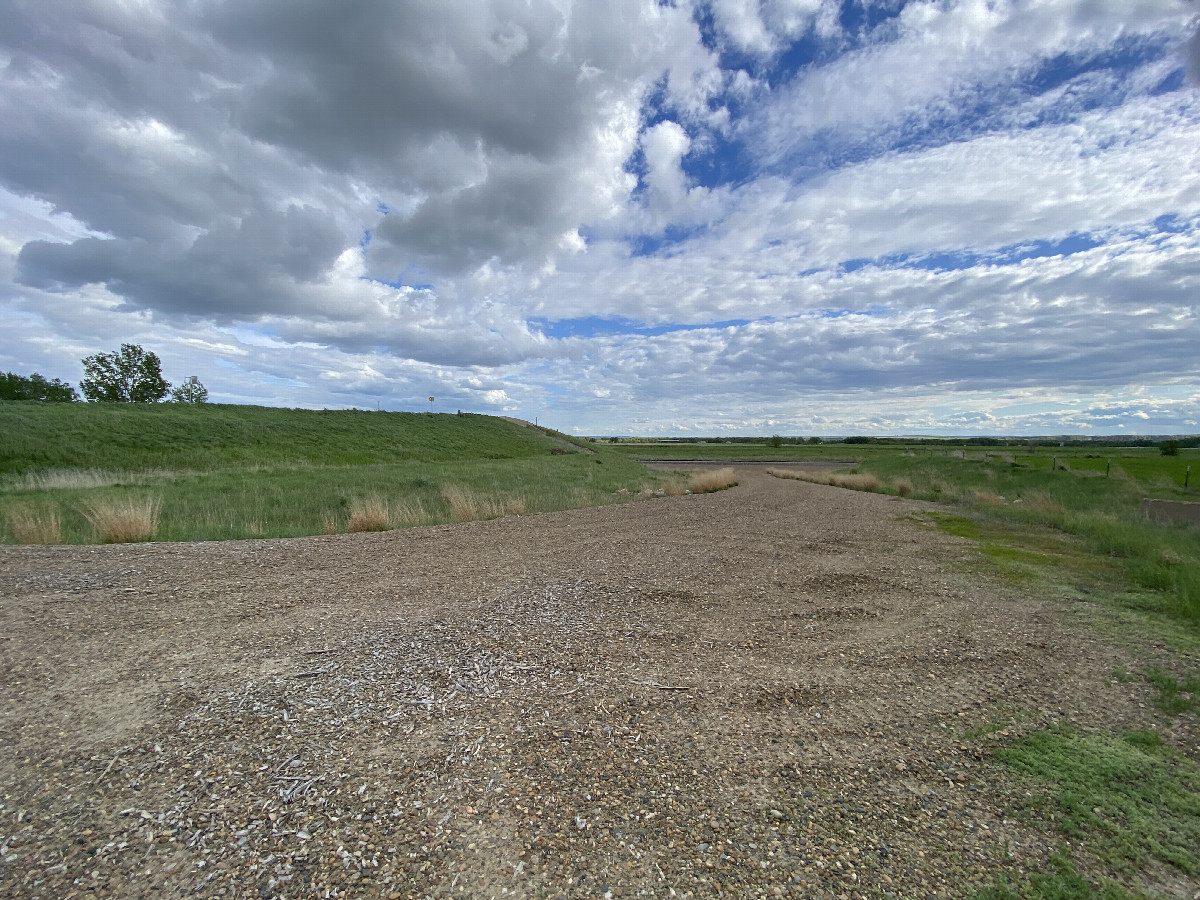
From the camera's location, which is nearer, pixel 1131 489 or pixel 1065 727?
pixel 1065 727

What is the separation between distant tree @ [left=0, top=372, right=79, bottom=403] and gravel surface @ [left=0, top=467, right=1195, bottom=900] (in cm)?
9233

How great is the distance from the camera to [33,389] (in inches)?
2901

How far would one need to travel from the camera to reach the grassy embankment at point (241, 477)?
12961 millimetres

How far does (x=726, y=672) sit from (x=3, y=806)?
16.6ft

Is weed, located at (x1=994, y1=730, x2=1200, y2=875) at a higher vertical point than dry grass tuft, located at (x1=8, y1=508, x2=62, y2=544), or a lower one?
lower

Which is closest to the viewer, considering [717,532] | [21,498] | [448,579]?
[448,579]

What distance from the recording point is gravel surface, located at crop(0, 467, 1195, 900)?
278 centimetres

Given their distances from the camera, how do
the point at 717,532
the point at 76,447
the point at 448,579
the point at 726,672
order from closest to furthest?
1. the point at 726,672
2. the point at 448,579
3. the point at 717,532
4. the point at 76,447

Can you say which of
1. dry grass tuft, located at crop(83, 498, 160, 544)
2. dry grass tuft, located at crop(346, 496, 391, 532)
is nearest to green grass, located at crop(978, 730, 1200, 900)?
dry grass tuft, located at crop(346, 496, 391, 532)

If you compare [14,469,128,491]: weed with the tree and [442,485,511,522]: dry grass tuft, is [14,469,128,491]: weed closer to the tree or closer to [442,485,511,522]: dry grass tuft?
[442,485,511,522]: dry grass tuft

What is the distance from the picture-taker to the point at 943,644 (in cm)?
603

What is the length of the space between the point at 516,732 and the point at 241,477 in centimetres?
2543

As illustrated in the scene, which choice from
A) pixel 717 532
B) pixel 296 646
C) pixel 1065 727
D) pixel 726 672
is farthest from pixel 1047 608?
pixel 296 646

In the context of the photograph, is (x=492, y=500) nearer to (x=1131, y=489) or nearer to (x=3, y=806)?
(x=3, y=806)
